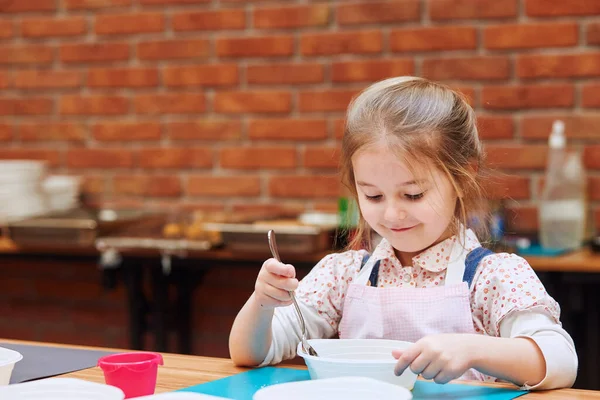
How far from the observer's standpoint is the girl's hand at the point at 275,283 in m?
1.20

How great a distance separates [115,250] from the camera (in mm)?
2592

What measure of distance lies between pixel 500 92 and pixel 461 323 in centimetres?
144

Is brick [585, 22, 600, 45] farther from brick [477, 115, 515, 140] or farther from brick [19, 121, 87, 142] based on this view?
brick [19, 121, 87, 142]

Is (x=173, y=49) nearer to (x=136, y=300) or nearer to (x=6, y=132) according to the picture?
(x=6, y=132)

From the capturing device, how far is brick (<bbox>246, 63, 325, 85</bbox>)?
2.83 metres

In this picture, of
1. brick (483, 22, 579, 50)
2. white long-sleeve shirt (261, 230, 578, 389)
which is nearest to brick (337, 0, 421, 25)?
brick (483, 22, 579, 50)

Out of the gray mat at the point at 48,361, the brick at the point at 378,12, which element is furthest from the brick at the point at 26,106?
the gray mat at the point at 48,361

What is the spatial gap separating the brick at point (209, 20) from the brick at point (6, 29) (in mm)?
660

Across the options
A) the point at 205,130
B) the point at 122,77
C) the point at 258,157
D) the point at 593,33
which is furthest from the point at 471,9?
the point at 122,77

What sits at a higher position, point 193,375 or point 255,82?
point 255,82

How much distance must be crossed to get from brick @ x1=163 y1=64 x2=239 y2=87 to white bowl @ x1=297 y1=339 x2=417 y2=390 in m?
1.88

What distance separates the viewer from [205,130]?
299 centimetres

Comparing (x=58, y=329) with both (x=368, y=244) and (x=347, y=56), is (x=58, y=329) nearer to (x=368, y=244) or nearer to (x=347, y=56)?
(x=347, y=56)

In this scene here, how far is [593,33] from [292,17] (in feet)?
3.02
